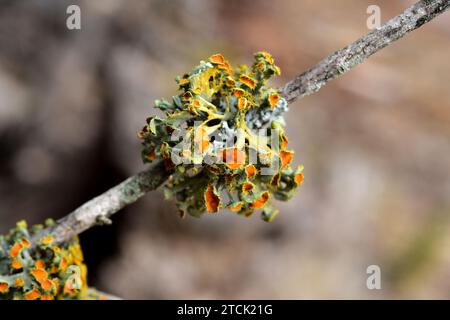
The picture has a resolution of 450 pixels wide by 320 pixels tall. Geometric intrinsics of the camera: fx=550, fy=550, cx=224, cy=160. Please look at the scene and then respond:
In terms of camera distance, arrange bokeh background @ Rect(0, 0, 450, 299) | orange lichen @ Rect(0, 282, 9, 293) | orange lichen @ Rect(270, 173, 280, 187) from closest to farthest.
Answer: orange lichen @ Rect(270, 173, 280, 187), orange lichen @ Rect(0, 282, 9, 293), bokeh background @ Rect(0, 0, 450, 299)

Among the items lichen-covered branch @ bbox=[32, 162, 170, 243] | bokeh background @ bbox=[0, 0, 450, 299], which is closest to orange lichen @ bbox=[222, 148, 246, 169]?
lichen-covered branch @ bbox=[32, 162, 170, 243]

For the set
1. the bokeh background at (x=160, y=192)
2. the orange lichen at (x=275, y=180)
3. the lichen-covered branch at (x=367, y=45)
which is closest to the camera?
the lichen-covered branch at (x=367, y=45)

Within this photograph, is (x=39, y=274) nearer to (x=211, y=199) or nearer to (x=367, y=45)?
(x=211, y=199)

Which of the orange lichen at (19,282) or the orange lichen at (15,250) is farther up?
the orange lichen at (15,250)

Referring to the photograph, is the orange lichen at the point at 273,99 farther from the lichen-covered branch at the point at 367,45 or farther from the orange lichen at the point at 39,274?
the orange lichen at the point at 39,274

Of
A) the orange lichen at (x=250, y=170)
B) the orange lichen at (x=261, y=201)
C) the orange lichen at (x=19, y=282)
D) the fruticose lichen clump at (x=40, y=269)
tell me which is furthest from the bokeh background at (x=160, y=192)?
the orange lichen at (x=250, y=170)

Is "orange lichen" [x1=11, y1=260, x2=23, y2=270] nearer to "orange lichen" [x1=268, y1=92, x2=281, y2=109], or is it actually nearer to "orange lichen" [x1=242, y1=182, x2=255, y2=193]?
"orange lichen" [x1=242, y1=182, x2=255, y2=193]
